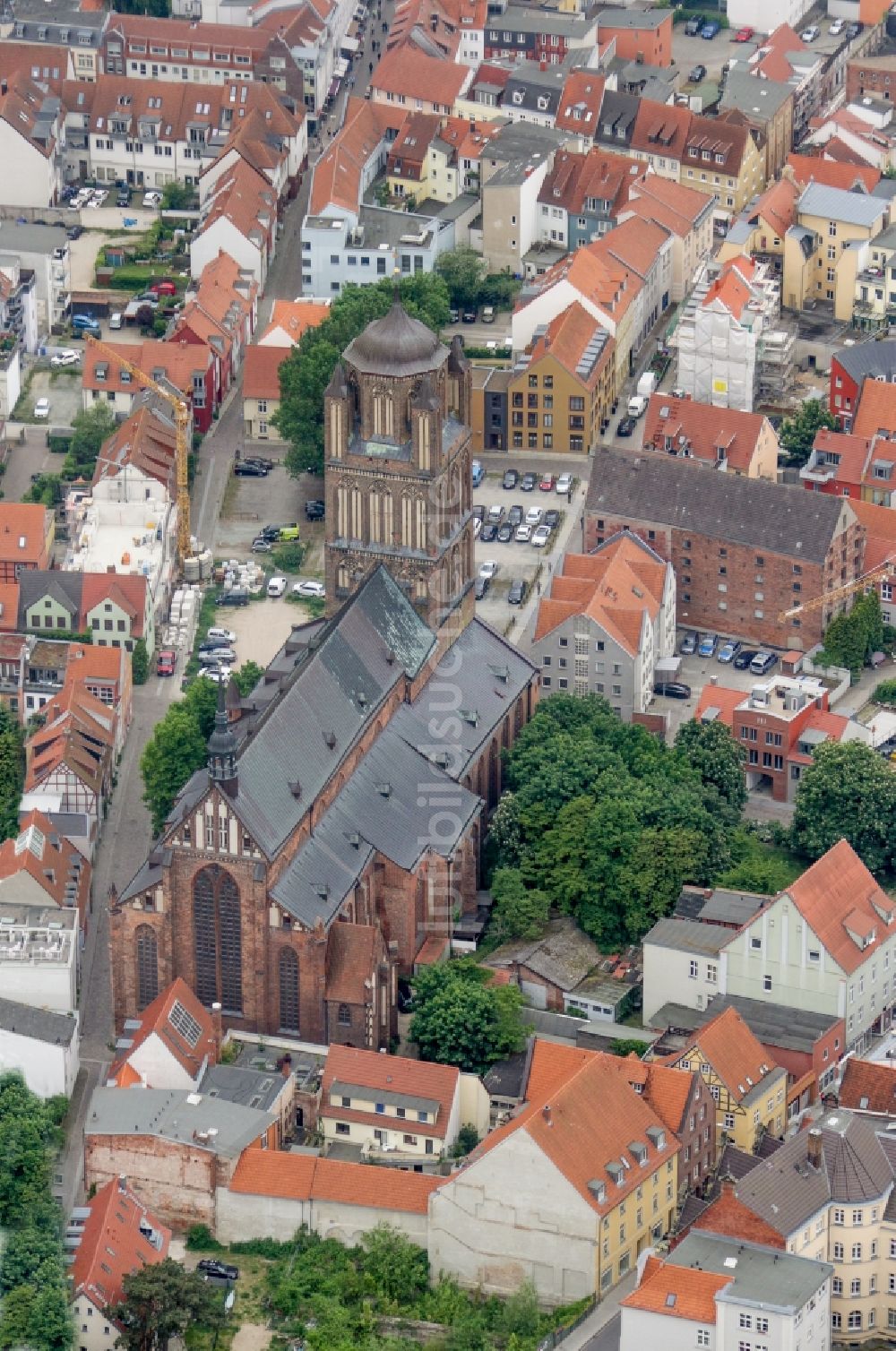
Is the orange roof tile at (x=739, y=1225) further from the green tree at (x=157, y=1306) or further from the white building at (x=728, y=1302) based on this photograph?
the green tree at (x=157, y=1306)

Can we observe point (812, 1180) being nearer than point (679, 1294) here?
No

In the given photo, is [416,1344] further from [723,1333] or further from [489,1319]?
[723,1333]

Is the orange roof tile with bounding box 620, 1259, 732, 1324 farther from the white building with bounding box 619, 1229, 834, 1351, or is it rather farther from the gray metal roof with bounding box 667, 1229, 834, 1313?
the gray metal roof with bounding box 667, 1229, 834, 1313

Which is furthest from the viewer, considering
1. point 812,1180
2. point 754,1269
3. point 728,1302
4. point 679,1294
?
point 812,1180

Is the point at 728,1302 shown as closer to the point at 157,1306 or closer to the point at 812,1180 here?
the point at 812,1180

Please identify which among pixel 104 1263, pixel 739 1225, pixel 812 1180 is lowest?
pixel 104 1263

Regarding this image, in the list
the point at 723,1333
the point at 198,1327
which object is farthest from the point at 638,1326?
the point at 198,1327

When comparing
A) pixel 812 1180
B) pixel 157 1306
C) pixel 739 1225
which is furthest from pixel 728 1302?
pixel 157 1306
